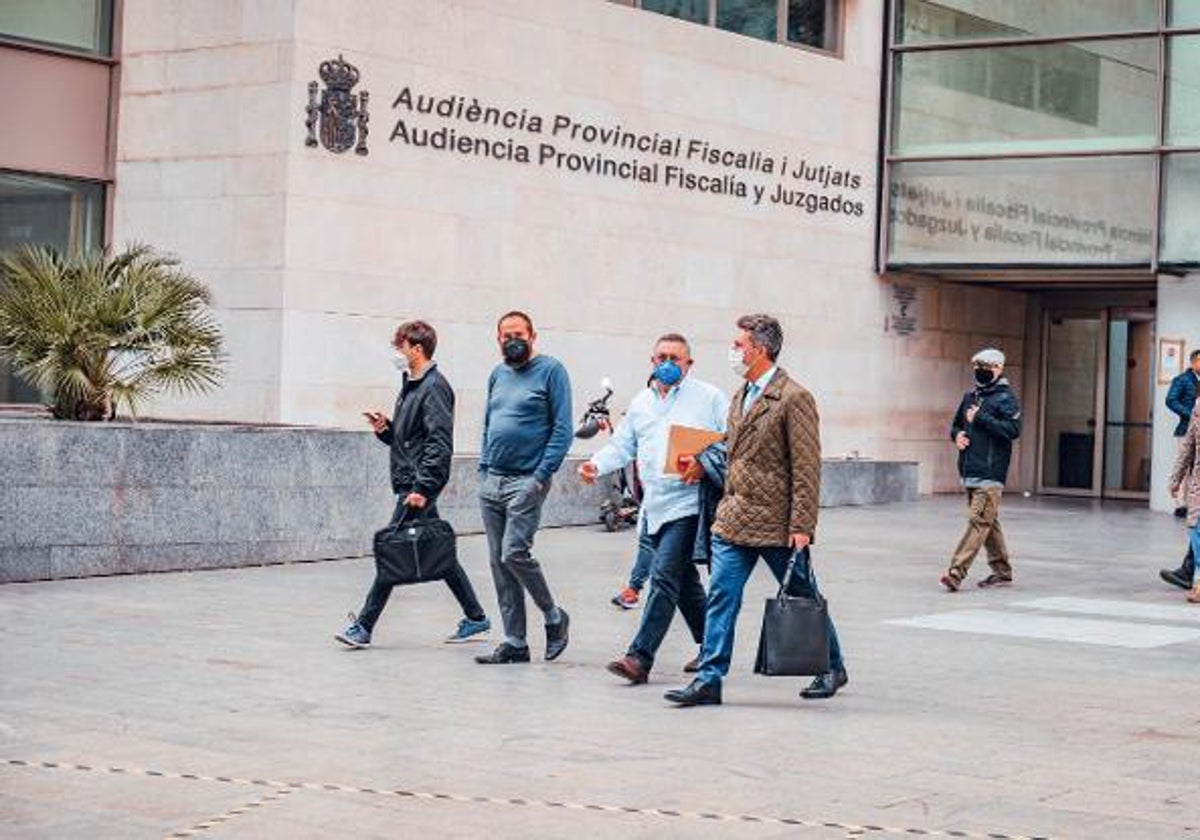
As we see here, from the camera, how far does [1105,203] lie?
27578 millimetres

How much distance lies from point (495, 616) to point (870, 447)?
51.6ft

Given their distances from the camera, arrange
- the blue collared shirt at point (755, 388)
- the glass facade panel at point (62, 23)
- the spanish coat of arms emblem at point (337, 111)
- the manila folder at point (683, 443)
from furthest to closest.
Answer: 1. the glass facade panel at point (62, 23)
2. the spanish coat of arms emblem at point (337, 111)
3. the manila folder at point (683, 443)
4. the blue collared shirt at point (755, 388)

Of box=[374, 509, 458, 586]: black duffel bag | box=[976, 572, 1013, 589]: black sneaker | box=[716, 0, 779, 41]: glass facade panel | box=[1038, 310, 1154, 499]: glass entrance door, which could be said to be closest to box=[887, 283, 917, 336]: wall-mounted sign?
box=[1038, 310, 1154, 499]: glass entrance door

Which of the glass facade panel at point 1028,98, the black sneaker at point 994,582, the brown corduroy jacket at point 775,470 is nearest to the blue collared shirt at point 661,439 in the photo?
the brown corduroy jacket at point 775,470

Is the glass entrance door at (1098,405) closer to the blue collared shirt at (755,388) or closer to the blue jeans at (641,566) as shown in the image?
the blue jeans at (641,566)

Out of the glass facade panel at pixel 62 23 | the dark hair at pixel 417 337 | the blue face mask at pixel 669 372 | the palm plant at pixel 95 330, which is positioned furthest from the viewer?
the glass facade panel at pixel 62 23

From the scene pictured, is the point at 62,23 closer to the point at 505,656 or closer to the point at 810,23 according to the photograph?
the point at 810,23

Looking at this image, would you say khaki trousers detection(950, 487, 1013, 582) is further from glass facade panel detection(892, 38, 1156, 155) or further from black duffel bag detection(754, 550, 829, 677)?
glass facade panel detection(892, 38, 1156, 155)

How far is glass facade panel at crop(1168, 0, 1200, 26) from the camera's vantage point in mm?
27188

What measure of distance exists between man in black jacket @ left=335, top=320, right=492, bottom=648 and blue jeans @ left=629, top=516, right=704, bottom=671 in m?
1.52

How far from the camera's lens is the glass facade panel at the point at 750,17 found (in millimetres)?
26750

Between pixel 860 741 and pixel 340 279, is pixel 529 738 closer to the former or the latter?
pixel 860 741

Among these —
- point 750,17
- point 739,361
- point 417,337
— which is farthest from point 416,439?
point 750,17

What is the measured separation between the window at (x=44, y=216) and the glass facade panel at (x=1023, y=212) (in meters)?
10.9
